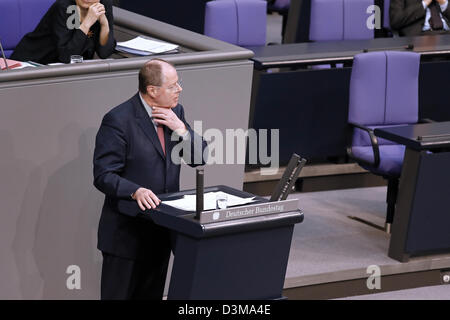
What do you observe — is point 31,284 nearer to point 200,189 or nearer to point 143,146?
point 143,146

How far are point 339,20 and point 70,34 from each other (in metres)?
2.90

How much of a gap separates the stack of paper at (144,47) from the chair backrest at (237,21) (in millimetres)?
1623

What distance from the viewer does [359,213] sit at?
6.63m

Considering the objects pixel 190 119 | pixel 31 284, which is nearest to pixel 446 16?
pixel 190 119

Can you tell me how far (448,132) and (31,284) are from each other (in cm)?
247

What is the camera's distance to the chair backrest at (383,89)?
6480mm

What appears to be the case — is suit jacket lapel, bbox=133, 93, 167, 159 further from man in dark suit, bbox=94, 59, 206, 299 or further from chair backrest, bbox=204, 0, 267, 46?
chair backrest, bbox=204, 0, 267, 46

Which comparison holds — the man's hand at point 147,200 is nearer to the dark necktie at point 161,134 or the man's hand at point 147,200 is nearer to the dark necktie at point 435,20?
the dark necktie at point 161,134

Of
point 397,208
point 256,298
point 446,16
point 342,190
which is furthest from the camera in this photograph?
point 446,16

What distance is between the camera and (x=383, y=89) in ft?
21.5

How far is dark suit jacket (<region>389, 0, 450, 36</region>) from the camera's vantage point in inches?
324

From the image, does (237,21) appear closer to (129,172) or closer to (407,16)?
(407,16)

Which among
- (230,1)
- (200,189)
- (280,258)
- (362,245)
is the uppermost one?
(230,1)

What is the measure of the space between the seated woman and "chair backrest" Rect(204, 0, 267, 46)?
1.64m
